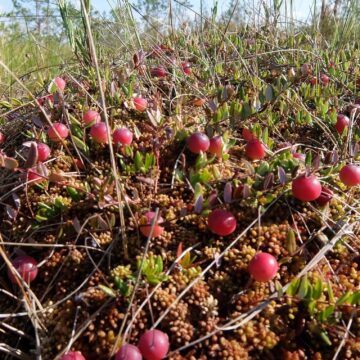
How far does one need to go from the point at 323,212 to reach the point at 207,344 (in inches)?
27.5

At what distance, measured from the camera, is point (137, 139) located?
2154 mm

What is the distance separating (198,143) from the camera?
1.94 meters

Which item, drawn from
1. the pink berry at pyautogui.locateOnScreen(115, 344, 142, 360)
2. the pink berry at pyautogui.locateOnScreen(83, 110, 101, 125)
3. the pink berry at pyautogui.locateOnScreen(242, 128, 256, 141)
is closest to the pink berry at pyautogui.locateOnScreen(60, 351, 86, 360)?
the pink berry at pyautogui.locateOnScreen(115, 344, 142, 360)

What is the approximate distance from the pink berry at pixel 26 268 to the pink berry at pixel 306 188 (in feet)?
3.34

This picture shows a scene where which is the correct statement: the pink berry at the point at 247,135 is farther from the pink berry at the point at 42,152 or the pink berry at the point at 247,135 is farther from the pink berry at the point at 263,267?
the pink berry at the point at 42,152

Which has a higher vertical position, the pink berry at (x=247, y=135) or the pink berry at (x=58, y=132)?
the pink berry at (x=58, y=132)

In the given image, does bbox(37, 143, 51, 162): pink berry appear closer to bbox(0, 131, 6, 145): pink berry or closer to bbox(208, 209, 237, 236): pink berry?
bbox(0, 131, 6, 145): pink berry

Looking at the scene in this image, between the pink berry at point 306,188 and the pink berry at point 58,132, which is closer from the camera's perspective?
the pink berry at point 306,188

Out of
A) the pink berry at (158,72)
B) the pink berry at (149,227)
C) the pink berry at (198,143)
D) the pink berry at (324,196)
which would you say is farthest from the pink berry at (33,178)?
the pink berry at (158,72)

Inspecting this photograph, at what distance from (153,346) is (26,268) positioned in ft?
1.96

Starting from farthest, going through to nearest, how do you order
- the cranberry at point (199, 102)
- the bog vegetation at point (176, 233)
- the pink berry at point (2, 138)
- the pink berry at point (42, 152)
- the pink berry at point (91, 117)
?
the cranberry at point (199, 102)
the pink berry at point (2, 138)
the pink berry at point (91, 117)
the pink berry at point (42, 152)
the bog vegetation at point (176, 233)

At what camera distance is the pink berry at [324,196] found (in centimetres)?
178

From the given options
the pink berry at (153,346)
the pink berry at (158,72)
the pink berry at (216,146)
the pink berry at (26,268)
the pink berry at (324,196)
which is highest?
the pink berry at (158,72)

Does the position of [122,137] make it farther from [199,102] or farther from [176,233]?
[199,102]
